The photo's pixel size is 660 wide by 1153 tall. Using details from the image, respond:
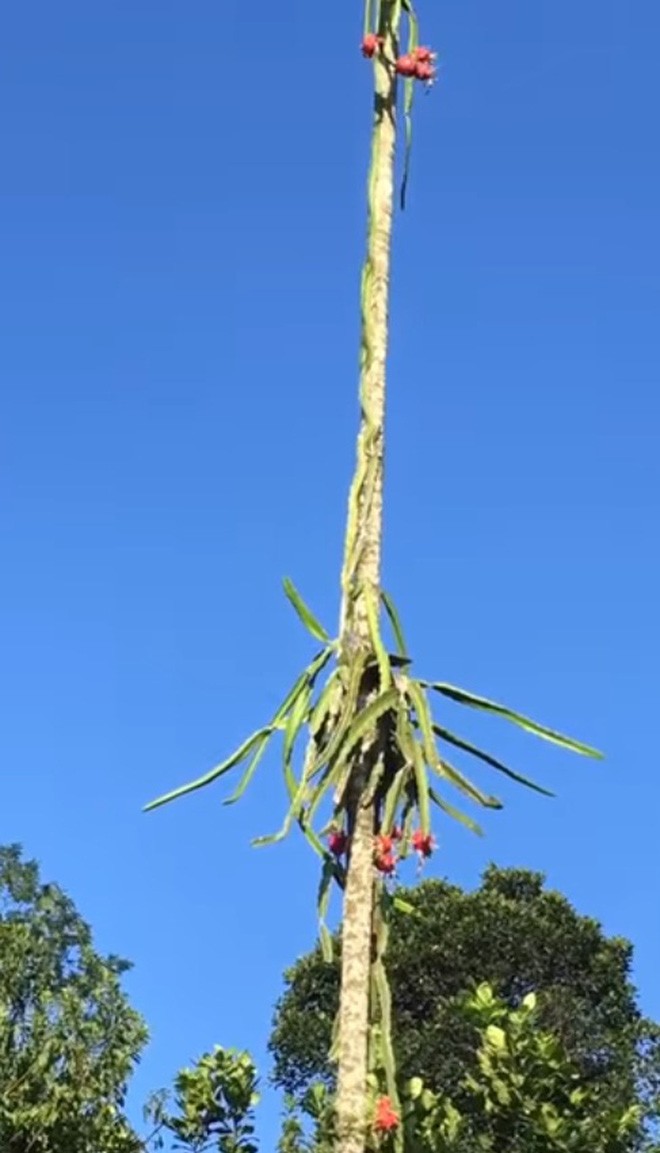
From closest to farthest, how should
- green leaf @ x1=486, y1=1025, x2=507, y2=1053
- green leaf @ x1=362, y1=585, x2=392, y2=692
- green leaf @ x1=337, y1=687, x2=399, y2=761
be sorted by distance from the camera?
green leaf @ x1=337, y1=687, x2=399, y2=761 → green leaf @ x1=362, y1=585, x2=392, y2=692 → green leaf @ x1=486, y1=1025, x2=507, y2=1053

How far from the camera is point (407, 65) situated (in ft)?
22.2

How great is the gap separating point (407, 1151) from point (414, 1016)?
19.5 metres

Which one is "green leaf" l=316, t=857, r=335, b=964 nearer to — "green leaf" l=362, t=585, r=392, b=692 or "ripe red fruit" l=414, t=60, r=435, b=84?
"green leaf" l=362, t=585, r=392, b=692

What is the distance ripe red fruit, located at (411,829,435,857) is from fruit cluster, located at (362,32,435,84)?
2.94 metres

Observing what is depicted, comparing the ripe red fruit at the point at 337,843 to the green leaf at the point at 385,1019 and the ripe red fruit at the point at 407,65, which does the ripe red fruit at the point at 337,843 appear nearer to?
the green leaf at the point at 385,1019

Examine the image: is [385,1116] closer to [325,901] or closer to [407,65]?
[325,901]

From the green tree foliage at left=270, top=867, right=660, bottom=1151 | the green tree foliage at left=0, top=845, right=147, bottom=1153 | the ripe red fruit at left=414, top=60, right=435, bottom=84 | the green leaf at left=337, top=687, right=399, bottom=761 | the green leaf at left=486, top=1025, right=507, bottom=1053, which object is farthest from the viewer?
the green tree foliage at left=270, top=867, right=660, bottom=1151

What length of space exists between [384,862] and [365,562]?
1031 mm

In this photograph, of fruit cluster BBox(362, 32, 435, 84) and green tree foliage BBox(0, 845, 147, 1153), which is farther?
green tree foliage BBox(0, 845, 147, 1153)

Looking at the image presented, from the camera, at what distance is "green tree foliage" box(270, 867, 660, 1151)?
24484mm

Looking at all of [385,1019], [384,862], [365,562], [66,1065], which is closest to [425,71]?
[365,562]

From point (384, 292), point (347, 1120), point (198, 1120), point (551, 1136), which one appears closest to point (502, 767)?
point (347, 1120)

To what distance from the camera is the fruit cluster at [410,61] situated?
675cm

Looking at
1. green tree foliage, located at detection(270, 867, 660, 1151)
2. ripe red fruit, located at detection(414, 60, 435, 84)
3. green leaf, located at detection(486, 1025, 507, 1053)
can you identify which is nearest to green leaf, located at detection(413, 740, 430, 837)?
ripe red fruit, located at detection(414, 60, 435, 84)
